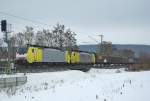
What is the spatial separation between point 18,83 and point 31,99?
10.5m

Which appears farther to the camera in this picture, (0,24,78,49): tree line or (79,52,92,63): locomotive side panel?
(0,24,78,49): tree line

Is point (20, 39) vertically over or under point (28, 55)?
over

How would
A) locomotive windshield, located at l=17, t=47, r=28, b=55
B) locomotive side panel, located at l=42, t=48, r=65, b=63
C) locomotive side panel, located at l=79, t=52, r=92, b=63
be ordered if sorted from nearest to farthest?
1. locomotive windshield, located at l=17, t=47, r=28, b=55
2. locomotive side panel, located at l=42, t=48, r=65, b=63
3. locomotive side panel, located at l=79, t=52, r=92, b=63

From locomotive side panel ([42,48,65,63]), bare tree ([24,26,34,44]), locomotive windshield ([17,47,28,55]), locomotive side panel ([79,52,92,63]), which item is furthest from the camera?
bare tree ([24,26,34,44])

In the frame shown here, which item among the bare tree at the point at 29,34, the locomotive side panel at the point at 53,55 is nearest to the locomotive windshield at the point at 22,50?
the locomotive side panel at the point at 53,55

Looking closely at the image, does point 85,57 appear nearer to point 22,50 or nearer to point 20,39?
point 22,50

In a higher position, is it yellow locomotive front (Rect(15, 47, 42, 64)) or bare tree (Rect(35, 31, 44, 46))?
bare tree (Rect(35, 31, 44, 46))

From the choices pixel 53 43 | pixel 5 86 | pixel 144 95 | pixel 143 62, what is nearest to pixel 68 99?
pixel 144 95

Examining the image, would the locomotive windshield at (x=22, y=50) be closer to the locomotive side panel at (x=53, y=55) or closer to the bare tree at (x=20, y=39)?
the locomotive side panel at (x=53, y=55)

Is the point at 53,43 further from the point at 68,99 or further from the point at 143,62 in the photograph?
the point at 68,99

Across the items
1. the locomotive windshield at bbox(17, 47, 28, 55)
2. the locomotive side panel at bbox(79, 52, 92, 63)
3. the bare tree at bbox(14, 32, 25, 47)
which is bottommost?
the locomotive side panel at bbox(79, 52, 92, 63)

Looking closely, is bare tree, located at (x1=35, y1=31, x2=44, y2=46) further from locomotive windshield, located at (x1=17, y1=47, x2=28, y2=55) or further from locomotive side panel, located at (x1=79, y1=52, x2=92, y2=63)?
locomotive windshield, located at (x1=17, y1=47, x2=28, y2=55)

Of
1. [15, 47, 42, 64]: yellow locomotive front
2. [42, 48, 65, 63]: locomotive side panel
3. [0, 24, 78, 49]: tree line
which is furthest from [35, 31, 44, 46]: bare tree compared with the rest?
[15, 47, 42, 64]: yellow locomotive front

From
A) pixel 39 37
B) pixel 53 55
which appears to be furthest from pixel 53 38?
pixel 53 55
